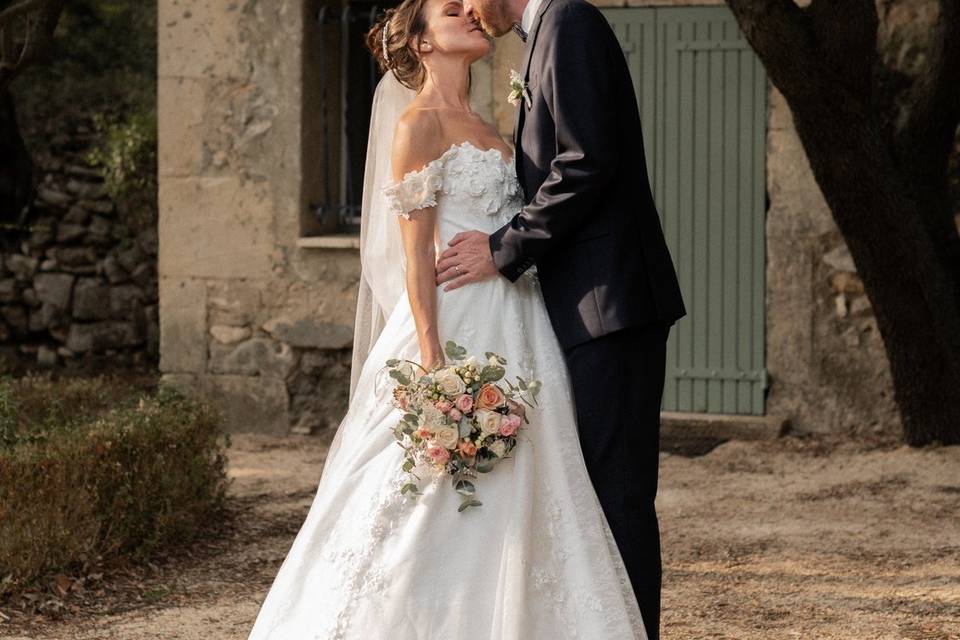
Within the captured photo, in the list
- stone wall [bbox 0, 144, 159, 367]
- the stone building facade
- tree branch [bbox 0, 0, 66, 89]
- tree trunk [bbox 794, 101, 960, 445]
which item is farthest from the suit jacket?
stone wall [bbox 0, 144, 159, 367]

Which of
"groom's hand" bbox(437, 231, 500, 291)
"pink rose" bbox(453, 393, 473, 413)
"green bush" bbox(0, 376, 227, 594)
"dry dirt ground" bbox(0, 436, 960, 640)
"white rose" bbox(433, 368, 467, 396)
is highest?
"groom's hand" bbox(437, 231, 500, 291)

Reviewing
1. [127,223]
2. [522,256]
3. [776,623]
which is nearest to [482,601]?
[522,256]

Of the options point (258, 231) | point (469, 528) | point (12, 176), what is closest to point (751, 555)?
point (469, 528)

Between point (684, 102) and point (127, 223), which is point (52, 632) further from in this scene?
point (127, 223)

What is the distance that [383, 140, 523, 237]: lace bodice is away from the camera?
321cm

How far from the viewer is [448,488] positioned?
308 cm

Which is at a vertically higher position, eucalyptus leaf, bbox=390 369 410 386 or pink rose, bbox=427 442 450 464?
eucalyptus leaf, bbox=390 369 410 386

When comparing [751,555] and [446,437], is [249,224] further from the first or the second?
[446,437]

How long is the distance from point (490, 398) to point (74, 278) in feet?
25.8

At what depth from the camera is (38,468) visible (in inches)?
194

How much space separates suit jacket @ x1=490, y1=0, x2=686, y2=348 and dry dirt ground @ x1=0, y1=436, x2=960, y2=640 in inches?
63.0

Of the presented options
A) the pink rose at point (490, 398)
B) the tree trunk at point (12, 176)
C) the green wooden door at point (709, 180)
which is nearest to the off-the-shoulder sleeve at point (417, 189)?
the pink rose at point (490, 398)

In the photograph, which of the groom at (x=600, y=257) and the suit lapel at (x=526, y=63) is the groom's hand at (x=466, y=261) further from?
the suit lapel at (x=526, y=63)

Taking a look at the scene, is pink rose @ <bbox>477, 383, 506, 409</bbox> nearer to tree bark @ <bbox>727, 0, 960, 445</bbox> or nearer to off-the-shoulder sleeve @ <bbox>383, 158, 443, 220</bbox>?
off-the-shoulder sleeve @ <bbox>383, 158, 443, 220</bbox>
